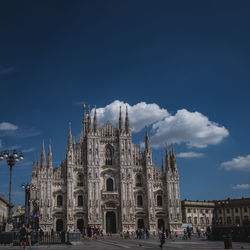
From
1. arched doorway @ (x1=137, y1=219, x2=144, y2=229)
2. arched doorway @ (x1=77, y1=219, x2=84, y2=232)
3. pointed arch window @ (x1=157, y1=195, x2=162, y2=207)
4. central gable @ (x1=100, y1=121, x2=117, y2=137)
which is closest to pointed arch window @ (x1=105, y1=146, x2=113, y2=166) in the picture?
central gable @ (x1=100, y1=121, x2=117, y2=137)

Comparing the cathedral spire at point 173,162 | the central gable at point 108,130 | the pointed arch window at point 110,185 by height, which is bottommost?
the pointed arch window at point 110,185

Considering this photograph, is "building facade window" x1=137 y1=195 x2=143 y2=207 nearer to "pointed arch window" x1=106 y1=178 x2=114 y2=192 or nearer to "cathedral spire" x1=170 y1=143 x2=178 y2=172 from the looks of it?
"pointed arch window" x1=106 y1=178 x2=114 y2=192

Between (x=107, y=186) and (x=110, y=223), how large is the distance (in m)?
6.30

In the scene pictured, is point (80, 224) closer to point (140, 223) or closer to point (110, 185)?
point (110, 185)

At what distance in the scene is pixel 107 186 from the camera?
64188 mm

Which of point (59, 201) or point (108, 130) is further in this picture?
point (108, 130)

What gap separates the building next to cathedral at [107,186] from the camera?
6038 centimetres

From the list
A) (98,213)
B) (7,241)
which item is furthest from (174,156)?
(7,241)

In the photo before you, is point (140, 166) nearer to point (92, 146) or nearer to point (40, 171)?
point (92, 146)

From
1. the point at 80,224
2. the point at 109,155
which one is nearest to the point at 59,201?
the point at 80,224

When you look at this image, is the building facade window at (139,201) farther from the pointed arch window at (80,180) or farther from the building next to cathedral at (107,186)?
the pointed arch window at (80,180)

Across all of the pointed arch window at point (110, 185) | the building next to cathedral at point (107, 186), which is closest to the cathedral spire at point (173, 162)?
the building next to cathedral at point (107, 186)

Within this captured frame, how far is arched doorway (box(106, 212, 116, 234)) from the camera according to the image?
2469 inches

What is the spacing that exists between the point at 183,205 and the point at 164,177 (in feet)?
62.1
